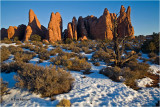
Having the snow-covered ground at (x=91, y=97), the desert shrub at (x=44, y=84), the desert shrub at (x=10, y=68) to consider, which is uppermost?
the desert shrub at (x=10, y=68)

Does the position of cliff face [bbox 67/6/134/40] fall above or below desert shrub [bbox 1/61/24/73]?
above

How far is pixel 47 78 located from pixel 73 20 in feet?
127

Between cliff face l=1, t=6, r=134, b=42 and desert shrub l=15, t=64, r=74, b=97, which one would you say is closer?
desert shrub l=15, t=64, r=74, b=97

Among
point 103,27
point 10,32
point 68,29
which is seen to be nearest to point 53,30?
point 68,29

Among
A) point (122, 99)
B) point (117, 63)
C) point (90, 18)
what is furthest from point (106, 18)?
point (122, 99)

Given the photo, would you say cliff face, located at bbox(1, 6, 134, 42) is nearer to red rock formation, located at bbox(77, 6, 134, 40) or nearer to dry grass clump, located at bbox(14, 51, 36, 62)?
red rock formation, located at bbox(77, 6, 134, 40)

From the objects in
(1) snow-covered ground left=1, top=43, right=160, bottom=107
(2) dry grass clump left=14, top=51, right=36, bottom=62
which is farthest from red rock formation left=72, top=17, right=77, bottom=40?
(1) snow-covered ground left=1, top=43, right=160, bottom=107

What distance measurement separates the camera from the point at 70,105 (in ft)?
9.82

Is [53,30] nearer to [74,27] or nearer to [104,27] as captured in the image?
[74,27]

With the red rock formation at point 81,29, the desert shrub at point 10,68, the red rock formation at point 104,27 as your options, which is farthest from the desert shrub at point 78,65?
the red rock formation at point 81,29

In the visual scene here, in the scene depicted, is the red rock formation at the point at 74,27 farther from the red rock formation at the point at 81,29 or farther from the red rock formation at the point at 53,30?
the red rock formation at the point at 53,30

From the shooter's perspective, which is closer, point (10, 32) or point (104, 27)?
point (10, 32)

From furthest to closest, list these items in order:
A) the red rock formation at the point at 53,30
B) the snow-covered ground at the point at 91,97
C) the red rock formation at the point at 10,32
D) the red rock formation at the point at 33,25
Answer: the red rock formation at the point at 10,32, the red rock formation at the point at 33,25, the red rock formation at the point at 53,30, the snow-covered ground at the point at 91,97

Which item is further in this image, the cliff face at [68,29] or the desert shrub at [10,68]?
the cliff face at [68,29]
